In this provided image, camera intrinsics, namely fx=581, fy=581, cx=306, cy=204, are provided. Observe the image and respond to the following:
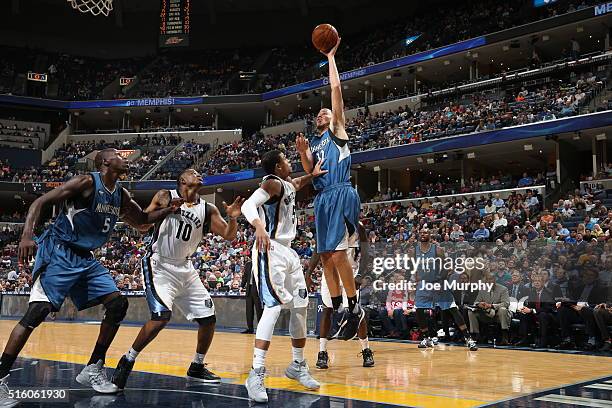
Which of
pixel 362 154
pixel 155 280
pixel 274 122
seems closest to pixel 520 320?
pixel 155 280

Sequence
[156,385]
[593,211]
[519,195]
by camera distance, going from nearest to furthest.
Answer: [156,385] < [593,211] < [519,195]

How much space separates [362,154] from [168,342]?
15.6 m

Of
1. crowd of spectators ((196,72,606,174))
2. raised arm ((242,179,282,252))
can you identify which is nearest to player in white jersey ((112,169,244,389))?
raised arm ((242,179,282,252))

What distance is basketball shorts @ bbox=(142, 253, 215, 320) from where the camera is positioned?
16.1 feet

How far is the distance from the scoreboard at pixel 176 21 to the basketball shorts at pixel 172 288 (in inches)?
1367

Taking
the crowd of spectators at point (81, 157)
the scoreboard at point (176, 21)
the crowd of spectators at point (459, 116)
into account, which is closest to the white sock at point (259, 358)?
the crowd of spectators at point (459, 116)

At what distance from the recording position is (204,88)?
3672 cm

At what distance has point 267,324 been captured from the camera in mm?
4621

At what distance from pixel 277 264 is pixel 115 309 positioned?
1.38m

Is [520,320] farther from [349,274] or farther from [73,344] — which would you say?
[73,344]

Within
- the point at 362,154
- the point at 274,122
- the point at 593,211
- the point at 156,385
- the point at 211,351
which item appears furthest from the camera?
the point at 274,122

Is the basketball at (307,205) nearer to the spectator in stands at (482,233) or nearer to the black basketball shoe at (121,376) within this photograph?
the black basketball shoe at (121,376)

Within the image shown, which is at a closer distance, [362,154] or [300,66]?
[362,154]

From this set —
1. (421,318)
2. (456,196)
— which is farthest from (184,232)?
(456,196)
